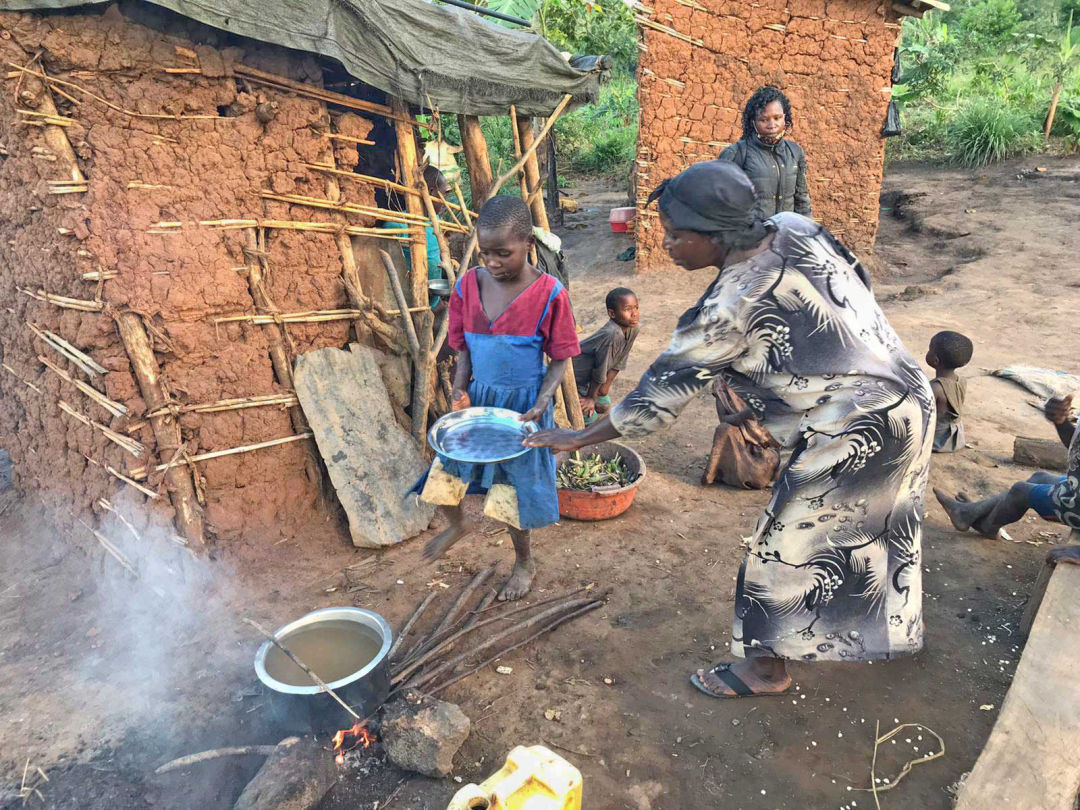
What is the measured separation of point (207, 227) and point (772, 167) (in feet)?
11.3

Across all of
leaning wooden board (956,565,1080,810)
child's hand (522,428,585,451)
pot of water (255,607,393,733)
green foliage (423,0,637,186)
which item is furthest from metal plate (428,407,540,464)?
green foliage (423,0,637,186)

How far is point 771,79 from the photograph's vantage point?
7.93 metres

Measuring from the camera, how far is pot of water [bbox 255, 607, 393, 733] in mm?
2148

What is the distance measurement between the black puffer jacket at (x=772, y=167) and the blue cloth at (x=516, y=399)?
2344 mm

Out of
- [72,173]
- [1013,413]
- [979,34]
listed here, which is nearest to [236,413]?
[72,173]

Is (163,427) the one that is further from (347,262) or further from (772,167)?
(772,167)

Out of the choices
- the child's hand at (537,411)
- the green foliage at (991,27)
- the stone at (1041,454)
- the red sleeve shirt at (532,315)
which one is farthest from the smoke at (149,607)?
the green foliage at (991,27)

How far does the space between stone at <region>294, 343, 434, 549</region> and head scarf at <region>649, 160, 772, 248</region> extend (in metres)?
2.34

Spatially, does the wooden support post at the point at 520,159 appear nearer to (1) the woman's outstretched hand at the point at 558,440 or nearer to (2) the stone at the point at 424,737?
(1) the woman's outstretched hand at the point at 558,440

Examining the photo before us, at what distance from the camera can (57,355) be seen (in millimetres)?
3436

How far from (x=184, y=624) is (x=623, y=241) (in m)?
8.48

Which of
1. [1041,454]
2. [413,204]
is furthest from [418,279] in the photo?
[1041,454]

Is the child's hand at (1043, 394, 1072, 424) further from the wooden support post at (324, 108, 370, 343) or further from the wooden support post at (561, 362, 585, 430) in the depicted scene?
the wooden support post at (324, 108, 370, 343)

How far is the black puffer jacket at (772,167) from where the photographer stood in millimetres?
4410
